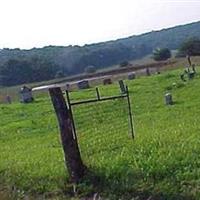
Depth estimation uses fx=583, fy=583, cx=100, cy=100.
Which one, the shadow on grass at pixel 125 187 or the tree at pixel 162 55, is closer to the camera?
the shadow on grass at pixel 125 187

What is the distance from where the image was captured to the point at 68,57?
9175cm

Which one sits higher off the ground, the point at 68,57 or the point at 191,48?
the point at 68,57

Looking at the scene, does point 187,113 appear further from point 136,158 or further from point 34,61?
point 34,61

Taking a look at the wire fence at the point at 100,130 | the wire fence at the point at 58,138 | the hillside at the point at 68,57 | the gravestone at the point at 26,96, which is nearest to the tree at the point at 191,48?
the hillside at the point at 68,57

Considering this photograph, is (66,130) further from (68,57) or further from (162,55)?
(68,57)

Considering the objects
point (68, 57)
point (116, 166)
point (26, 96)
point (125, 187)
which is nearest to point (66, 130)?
point (116, 166)

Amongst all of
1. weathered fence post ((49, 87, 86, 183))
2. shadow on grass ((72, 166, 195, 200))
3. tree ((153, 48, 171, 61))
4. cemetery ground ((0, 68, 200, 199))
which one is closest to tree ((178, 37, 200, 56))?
tree ((153, 48, 171, 61))

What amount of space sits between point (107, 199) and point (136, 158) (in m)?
1.64

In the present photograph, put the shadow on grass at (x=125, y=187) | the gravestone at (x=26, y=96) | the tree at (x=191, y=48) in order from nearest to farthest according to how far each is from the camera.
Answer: the shadow on grass at (x=125, y=187) → the gravestone at (x=26, y=96) → the tree at (x=191, y=48)

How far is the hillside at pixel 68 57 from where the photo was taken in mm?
71562

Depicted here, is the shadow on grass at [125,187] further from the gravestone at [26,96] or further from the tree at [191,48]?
the tree at [191,48]

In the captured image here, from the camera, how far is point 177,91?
2697cm

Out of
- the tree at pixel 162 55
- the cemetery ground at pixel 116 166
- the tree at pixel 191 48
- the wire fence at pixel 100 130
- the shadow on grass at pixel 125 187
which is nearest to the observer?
the shadow on grass at pixel 125 187

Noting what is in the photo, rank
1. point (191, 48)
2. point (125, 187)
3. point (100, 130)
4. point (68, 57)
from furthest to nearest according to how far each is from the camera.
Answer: point (68, 57) → point (191, 48) → point (100, 130) → point (125, 187)
